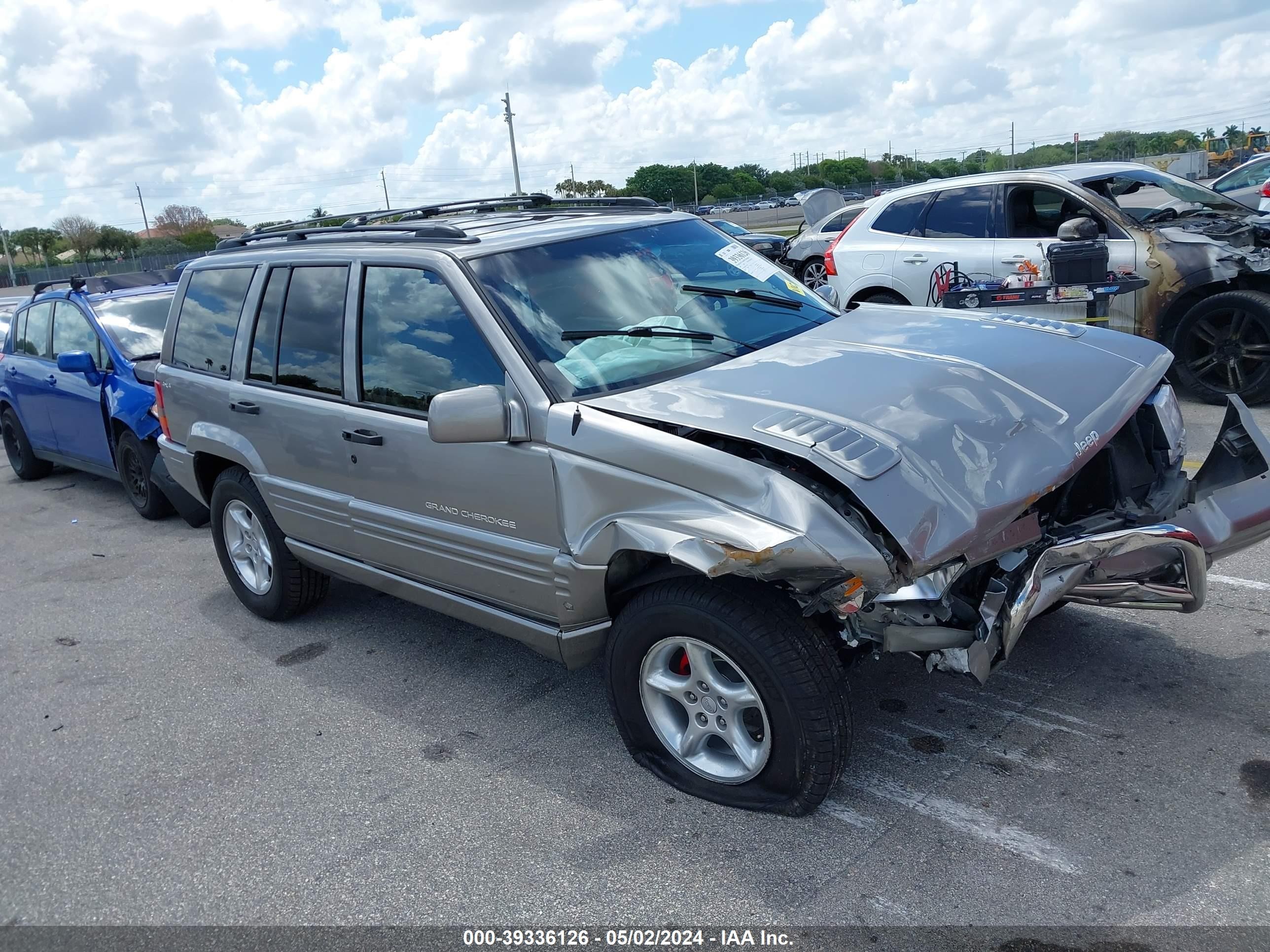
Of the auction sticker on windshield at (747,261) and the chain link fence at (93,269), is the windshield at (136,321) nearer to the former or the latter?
the auction sticker on windshield at (747,261)

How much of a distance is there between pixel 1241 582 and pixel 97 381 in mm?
7693

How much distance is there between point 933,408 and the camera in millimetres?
3250

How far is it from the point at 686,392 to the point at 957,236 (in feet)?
19.4

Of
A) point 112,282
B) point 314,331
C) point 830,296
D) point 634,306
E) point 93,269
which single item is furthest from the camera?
point 93,269

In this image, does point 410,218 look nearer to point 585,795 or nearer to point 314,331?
point 314,331

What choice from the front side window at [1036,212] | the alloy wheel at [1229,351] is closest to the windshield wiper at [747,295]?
the front side window at [1036,212]

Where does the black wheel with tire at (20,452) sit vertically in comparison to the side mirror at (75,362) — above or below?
below

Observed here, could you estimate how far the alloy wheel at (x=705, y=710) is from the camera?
3.20 metres

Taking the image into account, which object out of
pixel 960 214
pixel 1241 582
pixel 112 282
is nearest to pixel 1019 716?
pixel 1241 582

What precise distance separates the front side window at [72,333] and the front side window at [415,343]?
4728 mm

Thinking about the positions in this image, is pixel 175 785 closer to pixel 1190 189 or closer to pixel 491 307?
pixel 491 307

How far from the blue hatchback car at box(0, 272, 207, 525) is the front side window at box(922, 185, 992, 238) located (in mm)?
6163

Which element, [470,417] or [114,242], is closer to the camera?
[470,417]

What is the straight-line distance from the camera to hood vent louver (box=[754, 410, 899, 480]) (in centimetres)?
289
